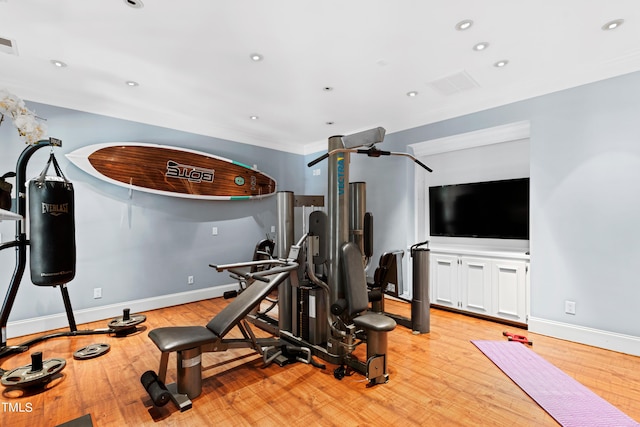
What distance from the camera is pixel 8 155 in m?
3.34

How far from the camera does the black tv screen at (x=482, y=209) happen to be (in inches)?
149

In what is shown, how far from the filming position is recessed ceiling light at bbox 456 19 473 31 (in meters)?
2.33

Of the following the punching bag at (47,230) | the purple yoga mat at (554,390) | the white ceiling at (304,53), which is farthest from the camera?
the punching bag at (47,230)

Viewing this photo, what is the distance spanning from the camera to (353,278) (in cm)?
260

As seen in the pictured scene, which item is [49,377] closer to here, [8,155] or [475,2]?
[8,155]

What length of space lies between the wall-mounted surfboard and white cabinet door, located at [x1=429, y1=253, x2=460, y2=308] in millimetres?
3242

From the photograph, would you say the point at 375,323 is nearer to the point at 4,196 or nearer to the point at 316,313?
the point at 316,313

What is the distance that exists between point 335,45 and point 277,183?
3522 millimetres

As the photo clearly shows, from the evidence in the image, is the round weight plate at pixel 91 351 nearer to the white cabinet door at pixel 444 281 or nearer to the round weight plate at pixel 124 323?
the round weight plate at pixel 124 323

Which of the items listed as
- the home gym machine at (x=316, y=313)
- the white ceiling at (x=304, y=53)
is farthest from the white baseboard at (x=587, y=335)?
the white ceiling at (x=304, y=53)

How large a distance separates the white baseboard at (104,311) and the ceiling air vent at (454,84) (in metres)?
4.38

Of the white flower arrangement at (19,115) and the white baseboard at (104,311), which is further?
the white baseboard at (104,311)

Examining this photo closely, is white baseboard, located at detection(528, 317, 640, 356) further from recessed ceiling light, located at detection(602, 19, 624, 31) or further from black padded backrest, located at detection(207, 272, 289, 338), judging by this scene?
black padded backrest, located at detection(207, 272, 289, 338)

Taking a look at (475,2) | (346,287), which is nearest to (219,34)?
(475,2)
